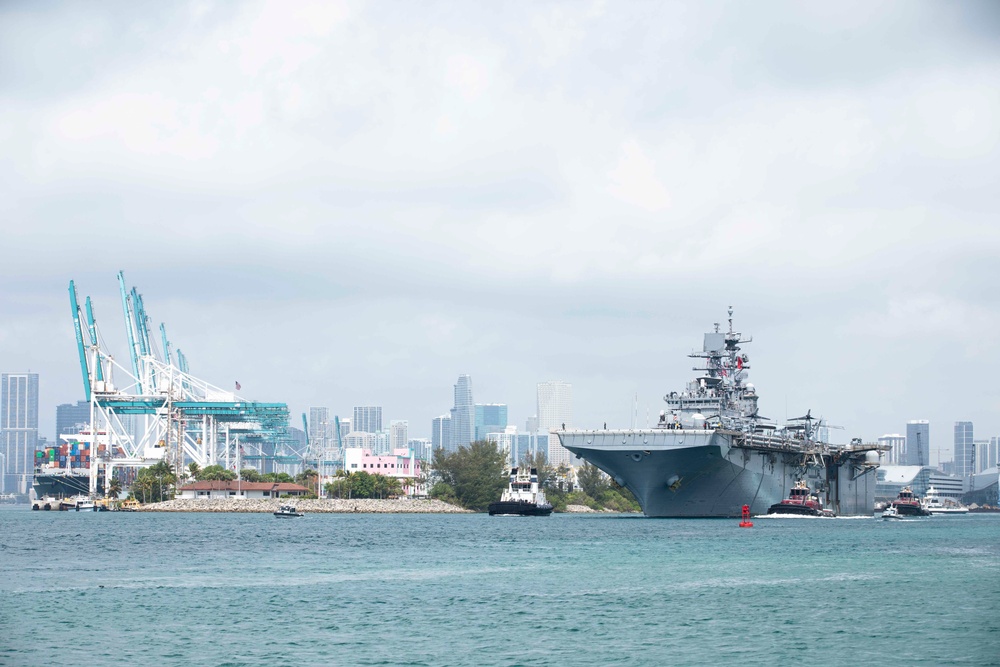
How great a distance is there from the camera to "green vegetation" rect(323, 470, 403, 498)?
14488cm

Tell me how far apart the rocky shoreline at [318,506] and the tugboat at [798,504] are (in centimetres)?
5052

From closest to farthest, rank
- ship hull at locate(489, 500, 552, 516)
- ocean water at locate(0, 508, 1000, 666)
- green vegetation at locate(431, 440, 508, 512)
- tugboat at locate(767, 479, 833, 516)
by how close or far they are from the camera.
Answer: ocean water at locate(0, 508, 1000, 666), tugboat at locate(767, 479, 833, 516), ship hull at locate(489, 500, 552, 516), green vegetation at locate(431, 440, 508, 512)

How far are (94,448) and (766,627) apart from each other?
128m

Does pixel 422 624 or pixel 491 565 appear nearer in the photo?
pixel 422 624

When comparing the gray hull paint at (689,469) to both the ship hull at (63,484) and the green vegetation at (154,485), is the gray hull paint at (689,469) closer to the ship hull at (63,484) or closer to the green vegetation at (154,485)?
the green vegetation at (154,485)

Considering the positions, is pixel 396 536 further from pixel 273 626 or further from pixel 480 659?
pixel 480 659

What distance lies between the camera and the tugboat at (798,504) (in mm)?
90312

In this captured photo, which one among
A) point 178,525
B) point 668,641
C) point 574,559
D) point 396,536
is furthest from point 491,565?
point 178,525

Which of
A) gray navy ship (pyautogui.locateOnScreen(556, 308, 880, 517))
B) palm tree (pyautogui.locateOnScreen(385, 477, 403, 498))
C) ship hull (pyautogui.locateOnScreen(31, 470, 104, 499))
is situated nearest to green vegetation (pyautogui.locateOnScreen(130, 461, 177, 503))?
ship hull (pyautogui.locateOnScreen(31, 470, 104, 499))

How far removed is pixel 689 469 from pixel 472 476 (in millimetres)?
61123

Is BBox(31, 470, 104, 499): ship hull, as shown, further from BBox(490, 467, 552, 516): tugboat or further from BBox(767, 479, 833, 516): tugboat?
BBox(767, 479, 833, 516): tugboat

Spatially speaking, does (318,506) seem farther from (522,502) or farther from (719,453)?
(719,453)

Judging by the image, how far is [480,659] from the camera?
2819cm

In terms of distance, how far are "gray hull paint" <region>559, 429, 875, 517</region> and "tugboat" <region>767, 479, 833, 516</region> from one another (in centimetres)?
67
